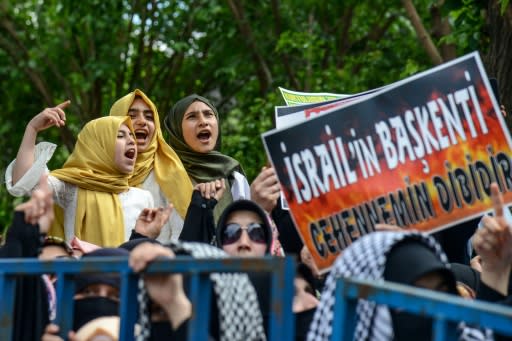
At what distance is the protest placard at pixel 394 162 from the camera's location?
177 inches

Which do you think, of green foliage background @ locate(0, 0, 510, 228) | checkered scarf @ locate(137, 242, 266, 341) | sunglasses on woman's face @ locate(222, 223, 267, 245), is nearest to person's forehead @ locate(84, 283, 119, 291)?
checkered scarf @ locate(137, 242, 266, 341)

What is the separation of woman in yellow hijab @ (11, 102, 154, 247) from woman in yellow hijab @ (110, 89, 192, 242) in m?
0.13

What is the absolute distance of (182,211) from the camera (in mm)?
6621

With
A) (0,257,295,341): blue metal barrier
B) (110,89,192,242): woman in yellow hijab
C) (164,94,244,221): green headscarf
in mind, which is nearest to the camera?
(0,257,295,341): blue metal barrier

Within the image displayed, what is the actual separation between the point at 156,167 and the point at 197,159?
27cm

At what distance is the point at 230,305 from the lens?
3873mm

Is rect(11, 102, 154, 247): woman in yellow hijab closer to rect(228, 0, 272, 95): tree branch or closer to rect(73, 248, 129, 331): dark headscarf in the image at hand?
rect(73, 248, 129, 331): dark headscarf

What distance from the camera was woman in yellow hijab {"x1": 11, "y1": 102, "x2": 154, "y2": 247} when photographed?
6.39 metres

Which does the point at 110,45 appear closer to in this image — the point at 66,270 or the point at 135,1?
the point at 135,1

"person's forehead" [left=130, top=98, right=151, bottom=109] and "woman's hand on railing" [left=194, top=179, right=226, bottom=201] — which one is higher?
"person's forehead" [left=130, top=98, right=151, bottom=109]

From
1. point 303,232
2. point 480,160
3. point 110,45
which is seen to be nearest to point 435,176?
point 480,160

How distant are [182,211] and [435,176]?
2.35 m

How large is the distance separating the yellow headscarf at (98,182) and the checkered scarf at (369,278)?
8.88 feet

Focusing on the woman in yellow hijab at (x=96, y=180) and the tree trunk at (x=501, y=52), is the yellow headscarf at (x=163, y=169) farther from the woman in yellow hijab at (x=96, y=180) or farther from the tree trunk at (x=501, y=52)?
the tree trunk at (x=501, y=52)
